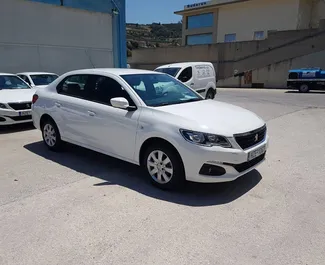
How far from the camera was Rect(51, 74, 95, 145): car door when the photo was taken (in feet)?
15.7

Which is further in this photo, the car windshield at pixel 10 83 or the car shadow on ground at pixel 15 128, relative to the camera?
the car windshield at pixel 10 83

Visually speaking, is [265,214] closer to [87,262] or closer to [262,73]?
[87,262]

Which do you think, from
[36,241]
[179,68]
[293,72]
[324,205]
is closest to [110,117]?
[36,241]

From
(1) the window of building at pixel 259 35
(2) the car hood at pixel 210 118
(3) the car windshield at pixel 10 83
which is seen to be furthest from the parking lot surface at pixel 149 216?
(1) the window of building at pixel 259 35

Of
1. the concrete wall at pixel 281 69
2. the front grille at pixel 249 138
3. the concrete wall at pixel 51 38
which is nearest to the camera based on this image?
the front grille at pixel 249 138

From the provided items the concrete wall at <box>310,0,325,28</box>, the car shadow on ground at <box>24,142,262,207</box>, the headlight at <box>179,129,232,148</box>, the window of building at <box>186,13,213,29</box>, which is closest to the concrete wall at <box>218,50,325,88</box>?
the concrete wall at <box>310,0,325,28</box>

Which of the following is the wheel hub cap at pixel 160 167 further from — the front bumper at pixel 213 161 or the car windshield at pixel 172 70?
the car windshield at pixel 172 70

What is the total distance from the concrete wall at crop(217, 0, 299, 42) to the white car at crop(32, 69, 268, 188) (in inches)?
1157

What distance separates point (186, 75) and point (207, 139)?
30.1 feet

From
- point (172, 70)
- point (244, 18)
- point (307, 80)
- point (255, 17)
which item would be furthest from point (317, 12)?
point (172, 70)

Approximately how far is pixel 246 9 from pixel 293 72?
1586cm

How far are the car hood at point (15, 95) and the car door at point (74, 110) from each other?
2.68 metres

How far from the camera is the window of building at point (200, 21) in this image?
36.5 metres

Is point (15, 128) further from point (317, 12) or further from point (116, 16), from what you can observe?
point (317, 12)
